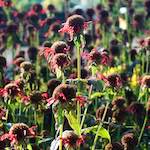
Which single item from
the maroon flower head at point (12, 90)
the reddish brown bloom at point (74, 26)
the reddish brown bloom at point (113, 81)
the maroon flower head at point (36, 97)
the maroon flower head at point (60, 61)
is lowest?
the maroon flower head at point (36, 97)

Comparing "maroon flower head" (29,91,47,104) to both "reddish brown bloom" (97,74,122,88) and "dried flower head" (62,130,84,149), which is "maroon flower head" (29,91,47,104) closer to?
"reddish brown bloom" (97,74,122,88)

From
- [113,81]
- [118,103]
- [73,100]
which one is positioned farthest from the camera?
[118,103]

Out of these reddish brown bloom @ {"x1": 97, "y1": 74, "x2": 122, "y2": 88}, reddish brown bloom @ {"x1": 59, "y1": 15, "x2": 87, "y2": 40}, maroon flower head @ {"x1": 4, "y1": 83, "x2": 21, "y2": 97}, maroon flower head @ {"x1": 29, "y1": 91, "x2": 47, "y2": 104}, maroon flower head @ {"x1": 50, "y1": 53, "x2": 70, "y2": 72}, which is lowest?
maroon flower head @ {"x1": 29, "y1": 91, "x2": 47, "y2": 104}

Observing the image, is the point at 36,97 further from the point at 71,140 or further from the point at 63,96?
the point at 71,140

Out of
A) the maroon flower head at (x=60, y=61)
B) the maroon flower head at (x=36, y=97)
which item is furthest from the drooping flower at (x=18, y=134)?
the maroon flower head at (x=36, y=97)

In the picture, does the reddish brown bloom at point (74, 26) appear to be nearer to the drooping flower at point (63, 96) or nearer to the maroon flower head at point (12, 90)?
the drooping flower at point (63, 96)

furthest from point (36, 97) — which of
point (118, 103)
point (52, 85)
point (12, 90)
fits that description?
point (118, 103)

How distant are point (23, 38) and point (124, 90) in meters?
2.38

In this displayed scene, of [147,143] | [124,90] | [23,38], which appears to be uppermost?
[23,38]

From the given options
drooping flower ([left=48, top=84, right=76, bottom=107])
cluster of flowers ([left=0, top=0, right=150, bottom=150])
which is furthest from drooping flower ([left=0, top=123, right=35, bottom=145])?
drooping flower ([left=48, top=84, right=76, bottom=107])

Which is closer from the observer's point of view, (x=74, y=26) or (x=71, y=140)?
(x=71, y=140)

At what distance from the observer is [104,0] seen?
5441mm

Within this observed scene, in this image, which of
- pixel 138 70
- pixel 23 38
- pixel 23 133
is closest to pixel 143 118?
pixel 23 133

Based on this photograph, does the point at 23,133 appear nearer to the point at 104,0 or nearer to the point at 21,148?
the point at 21,148
